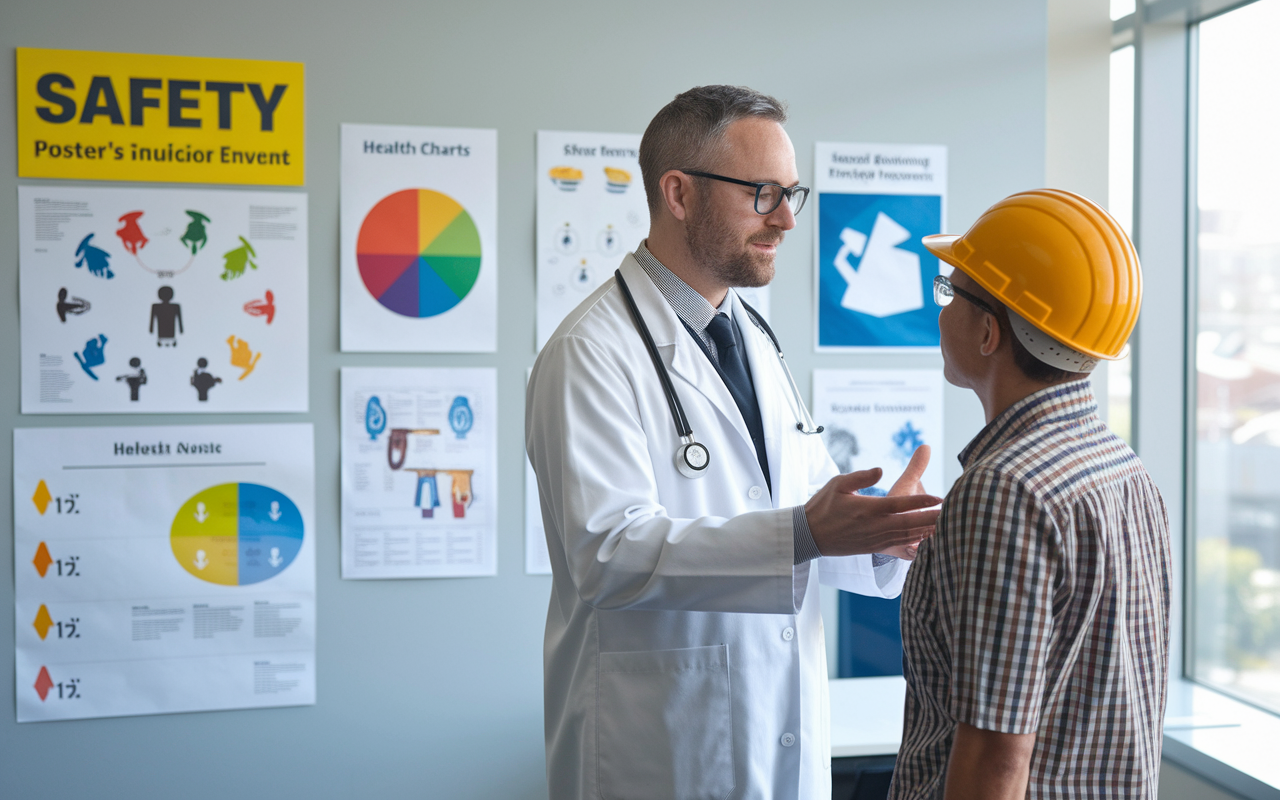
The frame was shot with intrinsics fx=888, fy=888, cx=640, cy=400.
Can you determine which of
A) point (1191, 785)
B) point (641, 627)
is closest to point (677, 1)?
point (641, 627)

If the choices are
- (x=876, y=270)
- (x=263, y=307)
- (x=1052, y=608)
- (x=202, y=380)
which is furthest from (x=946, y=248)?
(x=202, y=380)

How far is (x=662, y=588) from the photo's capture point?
1.24 m

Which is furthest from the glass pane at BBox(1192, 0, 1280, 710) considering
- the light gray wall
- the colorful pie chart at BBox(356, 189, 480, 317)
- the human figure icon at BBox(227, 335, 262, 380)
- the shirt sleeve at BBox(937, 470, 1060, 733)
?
the human figure icon at BBox(227, 335, 262, 380)

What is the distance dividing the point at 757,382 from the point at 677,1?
4.46ft

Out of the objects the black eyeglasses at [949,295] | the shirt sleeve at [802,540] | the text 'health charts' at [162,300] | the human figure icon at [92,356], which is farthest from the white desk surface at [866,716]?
the human figure icon at [92,356]

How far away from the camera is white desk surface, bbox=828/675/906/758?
1.91 meters

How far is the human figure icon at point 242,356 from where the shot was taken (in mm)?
2260

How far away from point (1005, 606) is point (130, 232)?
219 cm

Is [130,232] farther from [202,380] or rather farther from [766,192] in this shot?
[766,192]

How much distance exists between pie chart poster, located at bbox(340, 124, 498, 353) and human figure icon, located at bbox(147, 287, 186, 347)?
0.41 meters

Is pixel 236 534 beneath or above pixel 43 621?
above

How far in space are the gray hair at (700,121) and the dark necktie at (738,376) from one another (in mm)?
252

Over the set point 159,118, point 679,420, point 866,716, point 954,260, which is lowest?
point 866,716

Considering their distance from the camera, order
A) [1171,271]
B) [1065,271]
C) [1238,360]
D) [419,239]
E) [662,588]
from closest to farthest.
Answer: [1065,271], [662,588], [419,239], [1238,360], [1171,271]
